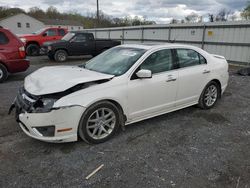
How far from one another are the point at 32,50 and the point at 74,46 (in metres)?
4.41

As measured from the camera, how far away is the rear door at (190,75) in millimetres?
4175

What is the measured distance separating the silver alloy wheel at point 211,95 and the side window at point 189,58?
65 centimetres

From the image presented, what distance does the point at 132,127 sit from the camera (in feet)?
12.9

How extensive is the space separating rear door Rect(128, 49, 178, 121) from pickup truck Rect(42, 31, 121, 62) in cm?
946

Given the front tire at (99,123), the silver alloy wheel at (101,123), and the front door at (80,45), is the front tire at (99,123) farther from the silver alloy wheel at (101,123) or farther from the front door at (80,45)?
the front door at (80,45)

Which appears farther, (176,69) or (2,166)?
(176,69)

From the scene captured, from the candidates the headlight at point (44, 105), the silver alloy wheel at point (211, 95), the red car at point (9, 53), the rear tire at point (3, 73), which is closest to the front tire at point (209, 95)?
the silver alloy wheel at point (211, 95)

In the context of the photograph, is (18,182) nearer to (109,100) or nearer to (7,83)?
(109,100)

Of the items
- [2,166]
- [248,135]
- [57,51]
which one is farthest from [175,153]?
[57,51]

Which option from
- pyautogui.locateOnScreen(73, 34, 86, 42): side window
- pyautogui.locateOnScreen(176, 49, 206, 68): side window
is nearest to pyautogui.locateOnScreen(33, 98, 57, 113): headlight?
pyautogui.locateOnScreen(176, 49, 206, 68): side window

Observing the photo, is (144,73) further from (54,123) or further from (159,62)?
(54,123)

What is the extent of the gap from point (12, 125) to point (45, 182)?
1.87 meters

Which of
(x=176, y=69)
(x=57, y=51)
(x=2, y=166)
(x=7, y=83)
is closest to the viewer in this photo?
(x=2, y=166)

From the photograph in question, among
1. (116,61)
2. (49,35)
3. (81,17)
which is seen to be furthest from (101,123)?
(81,17)
